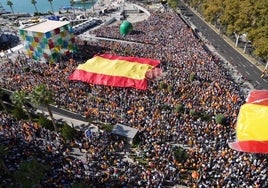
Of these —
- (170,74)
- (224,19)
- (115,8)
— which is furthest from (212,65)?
(115,8)

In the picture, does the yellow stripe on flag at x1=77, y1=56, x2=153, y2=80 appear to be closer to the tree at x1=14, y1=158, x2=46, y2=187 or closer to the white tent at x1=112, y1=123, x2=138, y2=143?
the white tent at x1=112, y1=123, x2=138, y2=143

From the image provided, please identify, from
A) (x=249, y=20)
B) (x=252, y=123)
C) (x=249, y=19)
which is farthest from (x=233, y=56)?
(x=252, y=123)

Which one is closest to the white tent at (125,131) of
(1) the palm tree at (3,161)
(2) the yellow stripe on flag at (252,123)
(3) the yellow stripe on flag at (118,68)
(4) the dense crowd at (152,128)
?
(4) the dense crowd at (152,128)

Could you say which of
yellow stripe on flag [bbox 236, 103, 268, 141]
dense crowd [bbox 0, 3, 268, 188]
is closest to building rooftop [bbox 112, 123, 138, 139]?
dense crowd [bbox 0, 3, 268, 188]

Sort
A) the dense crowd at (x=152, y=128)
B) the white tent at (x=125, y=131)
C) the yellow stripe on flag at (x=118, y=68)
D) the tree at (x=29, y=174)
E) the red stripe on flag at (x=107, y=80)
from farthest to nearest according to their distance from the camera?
the yellow stripe on flag at (x=118, y=68), the red stripe on flag at (x=107, y=80), the white tent at (x=125, y=131), the dense crowd at (x=152, y=128), the tree at (x=29, y=174)

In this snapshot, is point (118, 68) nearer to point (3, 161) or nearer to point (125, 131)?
point (125, 131)

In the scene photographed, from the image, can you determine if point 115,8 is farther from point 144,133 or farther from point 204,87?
point 144,133

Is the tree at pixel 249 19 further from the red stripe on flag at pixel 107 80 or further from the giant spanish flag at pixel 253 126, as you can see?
the red stripe on flag at pixel 107 80

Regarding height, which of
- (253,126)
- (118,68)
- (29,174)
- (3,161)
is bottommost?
(3,161)
